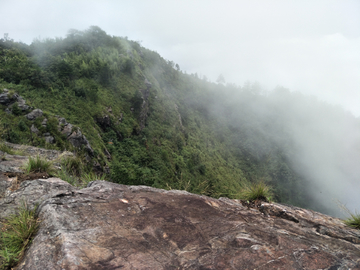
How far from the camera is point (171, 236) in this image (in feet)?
8.97

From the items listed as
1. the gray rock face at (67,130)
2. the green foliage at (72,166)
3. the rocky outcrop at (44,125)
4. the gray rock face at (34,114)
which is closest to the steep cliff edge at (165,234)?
the green foliage at (72,166)

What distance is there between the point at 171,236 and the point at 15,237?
73.2 inches

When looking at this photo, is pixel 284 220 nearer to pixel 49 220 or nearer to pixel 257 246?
pixel 257 246

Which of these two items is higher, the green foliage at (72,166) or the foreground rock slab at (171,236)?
the foreground rock slab at (171,236)

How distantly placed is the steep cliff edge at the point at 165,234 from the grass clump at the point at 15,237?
11 centimetres

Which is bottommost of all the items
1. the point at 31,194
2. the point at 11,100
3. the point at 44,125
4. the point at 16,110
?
the point at 44,125

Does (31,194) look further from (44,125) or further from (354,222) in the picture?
(44,125)

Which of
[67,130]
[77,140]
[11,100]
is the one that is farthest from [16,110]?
[77,140]

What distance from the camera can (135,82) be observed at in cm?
3338

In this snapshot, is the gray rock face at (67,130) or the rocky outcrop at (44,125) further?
the gray rock face at (67,130)

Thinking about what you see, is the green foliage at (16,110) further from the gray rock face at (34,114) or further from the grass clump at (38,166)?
the grass clump at (38,166)

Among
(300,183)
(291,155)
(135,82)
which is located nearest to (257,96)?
(291,155)

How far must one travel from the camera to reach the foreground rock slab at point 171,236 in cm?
217

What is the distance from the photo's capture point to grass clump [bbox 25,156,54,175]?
Result: 423 centimetres
